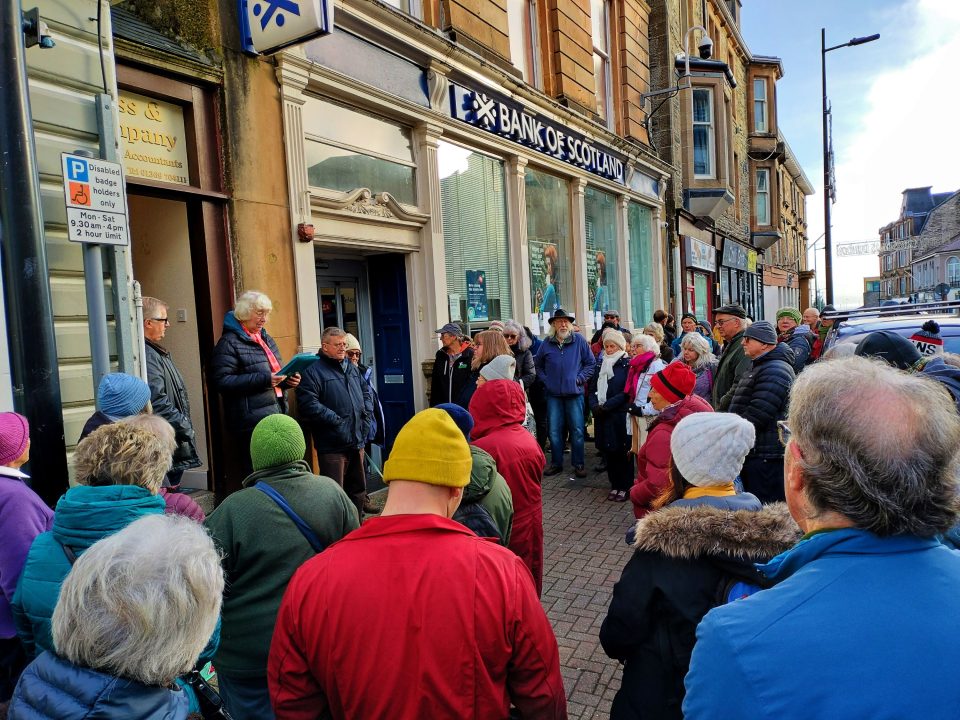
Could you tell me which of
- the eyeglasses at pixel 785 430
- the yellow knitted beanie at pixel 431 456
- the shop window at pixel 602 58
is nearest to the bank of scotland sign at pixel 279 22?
the yellow knitted beanie at pixel 431 456

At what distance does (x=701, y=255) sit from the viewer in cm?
1950

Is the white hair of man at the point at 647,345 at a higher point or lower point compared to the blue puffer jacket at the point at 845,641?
higher

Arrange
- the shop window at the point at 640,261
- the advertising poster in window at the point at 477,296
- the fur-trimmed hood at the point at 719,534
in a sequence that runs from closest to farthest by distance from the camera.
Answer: the fur-trimmed hood at the point at 719,534 < the advertising poster in window at the point at 477,296 < the shop window at the point at 640,261

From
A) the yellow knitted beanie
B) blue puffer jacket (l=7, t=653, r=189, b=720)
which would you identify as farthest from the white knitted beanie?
blue puffer jacket (l=7, t=653, r=189, b=720)

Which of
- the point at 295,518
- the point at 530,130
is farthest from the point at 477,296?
the point at 295,518

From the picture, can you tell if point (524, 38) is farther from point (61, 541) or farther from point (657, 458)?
point (61, 541)

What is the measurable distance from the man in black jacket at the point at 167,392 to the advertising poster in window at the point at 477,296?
485 centimetres

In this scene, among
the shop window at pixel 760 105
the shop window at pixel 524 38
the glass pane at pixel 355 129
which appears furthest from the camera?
the shop window at pixel 760 105

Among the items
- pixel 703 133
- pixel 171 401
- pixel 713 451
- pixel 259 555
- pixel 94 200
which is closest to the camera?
pixel 713 451

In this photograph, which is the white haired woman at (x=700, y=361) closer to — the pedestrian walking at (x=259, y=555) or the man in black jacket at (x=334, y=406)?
the man in black jacket at (x=334, y=406)

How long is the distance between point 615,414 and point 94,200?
512 cm

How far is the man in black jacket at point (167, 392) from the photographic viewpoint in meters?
4.42

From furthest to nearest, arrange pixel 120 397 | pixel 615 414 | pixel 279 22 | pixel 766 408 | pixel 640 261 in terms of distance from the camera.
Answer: pixel 640 261, pixel 615 414, pixel 279 22, pixel 766 408, pixel 120 397

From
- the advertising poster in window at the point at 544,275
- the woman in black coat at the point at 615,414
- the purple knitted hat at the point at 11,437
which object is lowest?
the woman in black coat at the point at 615,414
